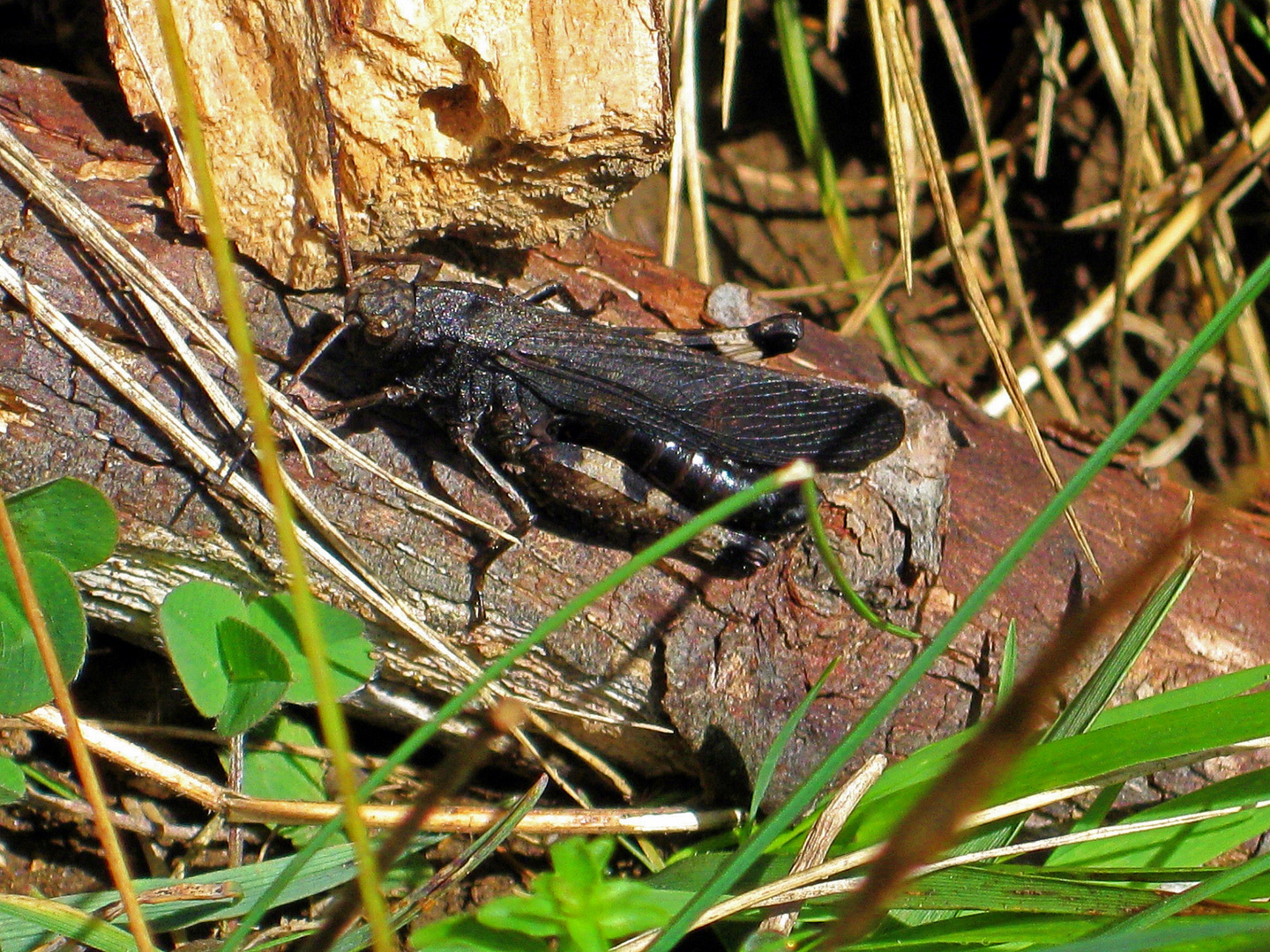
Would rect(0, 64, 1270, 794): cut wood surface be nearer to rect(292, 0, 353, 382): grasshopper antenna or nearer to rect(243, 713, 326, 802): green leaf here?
rect(292, 0, 353, 382): grasshopper antenna

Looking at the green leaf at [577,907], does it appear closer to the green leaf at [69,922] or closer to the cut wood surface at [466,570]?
the cut wood surface at [466,570]

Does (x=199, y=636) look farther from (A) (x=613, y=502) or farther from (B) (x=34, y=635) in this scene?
(A) (x=613, y=502)

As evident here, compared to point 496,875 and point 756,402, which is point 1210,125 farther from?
point 496,875

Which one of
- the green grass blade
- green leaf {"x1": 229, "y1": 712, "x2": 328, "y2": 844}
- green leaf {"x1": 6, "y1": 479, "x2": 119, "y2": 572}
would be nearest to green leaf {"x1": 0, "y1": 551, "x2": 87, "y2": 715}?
green leaf {"x1": 6, "y1": 479, "x2": 119, "y2": 572}

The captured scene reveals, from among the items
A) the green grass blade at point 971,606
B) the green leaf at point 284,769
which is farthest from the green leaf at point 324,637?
the green grass blade at point 971,606

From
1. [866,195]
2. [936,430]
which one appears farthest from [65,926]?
[866,195]

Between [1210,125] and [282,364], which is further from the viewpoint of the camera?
[1210,125]
